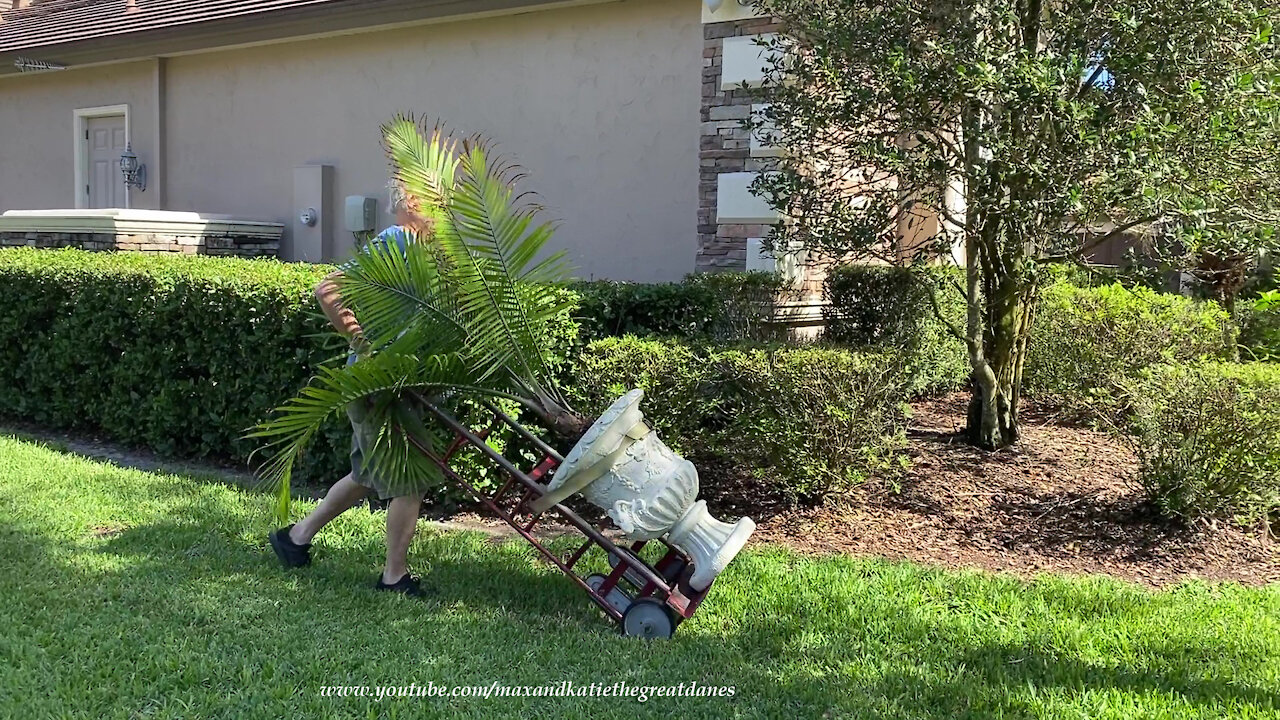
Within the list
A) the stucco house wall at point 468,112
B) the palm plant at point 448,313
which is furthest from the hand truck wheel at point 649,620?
the stucco house wall at point 468,112

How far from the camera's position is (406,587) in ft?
13.9

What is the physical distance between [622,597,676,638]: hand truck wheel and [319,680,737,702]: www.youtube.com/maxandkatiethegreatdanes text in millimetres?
408

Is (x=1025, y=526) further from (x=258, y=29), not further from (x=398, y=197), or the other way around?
(x=258, y=29)

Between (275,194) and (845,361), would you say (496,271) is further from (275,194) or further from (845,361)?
(275,194)

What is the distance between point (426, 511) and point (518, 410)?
Result: 77 cm

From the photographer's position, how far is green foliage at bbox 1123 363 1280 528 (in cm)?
491

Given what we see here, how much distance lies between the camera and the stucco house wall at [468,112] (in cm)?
855

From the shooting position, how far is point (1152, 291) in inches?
328

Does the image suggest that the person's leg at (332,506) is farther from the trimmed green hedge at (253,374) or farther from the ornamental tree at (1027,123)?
the ornamental tree at (1027,123)

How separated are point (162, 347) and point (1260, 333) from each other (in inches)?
352

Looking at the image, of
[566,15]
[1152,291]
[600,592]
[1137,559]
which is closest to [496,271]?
[600,592]

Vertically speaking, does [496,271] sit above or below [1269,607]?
above

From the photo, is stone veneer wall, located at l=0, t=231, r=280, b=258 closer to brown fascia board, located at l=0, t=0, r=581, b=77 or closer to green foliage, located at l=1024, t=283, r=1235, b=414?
brown fascia board, located at l=0, t=0, r=581, b=77

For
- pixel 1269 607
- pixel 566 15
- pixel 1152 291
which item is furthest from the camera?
pixel 566 15
